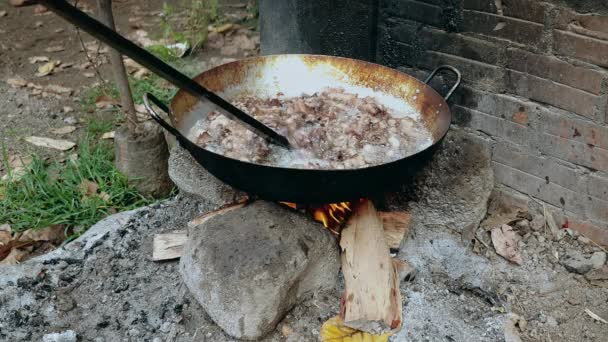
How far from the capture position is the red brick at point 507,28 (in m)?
2.49

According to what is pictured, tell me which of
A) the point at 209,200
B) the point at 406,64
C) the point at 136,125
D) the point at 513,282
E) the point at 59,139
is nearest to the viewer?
the point at 513,282

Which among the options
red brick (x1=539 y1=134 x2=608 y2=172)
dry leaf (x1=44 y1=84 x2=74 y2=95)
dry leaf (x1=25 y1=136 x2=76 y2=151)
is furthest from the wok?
dry leaf (x1=44 y1=84 x2=74 y2=95)

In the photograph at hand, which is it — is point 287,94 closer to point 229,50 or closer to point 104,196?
point 104,196

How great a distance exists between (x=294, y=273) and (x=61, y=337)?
33.9 inches

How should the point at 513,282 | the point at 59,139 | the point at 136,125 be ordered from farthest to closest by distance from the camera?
the point at 59,139
the point at 136,125
the point at 513,282

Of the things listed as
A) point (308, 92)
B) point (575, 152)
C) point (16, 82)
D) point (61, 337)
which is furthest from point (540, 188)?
point (16, 82)

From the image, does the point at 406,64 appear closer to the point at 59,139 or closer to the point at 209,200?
the point at 209,200

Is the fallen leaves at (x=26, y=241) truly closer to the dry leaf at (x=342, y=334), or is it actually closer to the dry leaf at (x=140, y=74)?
the dry leaf at (x=342, y=334)

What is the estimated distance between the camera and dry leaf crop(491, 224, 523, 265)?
2627 millimetres

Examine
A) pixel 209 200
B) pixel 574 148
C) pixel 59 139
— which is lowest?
pixel 59 139

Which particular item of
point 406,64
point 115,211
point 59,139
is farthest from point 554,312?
point 59,139

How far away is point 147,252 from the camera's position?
2.56m

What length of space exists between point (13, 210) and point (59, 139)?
79 cm

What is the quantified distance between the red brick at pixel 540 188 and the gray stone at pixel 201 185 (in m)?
1.21
